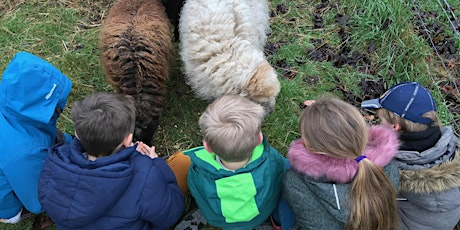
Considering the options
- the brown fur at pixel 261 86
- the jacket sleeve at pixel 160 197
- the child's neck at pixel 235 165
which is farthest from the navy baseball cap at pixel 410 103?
the jacket sleeve at pixel 160 197

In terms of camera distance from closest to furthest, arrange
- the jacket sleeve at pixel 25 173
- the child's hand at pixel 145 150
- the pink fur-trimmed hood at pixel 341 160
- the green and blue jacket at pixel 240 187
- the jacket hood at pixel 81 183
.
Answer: the jacket hood at pixel 81 183 → the pink fur-trimmed hood at pixel 341 160 → the green and blue jacket at pixel 240 187 → the jacket sleeve at pixel 25 173 → the child's hand at pixel 145 150

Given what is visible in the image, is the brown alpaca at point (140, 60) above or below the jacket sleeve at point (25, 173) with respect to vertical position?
above

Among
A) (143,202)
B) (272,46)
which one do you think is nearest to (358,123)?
(143,202)

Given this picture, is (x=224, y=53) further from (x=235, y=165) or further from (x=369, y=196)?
(x=369, y=196)

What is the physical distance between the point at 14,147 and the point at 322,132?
205 cm

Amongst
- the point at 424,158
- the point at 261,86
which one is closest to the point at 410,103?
the point at 424,158

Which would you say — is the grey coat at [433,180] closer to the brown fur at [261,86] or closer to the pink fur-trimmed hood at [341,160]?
the pink fur-trimmed hood at [341,160]

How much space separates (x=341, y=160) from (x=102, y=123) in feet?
4.86

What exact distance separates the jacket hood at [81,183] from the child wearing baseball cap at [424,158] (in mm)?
1865

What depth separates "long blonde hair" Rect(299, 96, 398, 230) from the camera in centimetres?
241

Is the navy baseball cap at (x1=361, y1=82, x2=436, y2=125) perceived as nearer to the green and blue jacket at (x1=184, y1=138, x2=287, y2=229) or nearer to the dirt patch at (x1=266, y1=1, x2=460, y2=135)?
the green and blue jacket at (x1=184, y1=138, x2=287, y2=229)

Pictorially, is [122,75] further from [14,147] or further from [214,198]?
[214,198]

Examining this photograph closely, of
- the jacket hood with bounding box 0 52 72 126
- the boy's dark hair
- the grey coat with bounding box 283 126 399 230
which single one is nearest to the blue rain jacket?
the jacket hood with bounding box 0 52 72 126

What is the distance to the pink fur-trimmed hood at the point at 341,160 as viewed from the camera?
2.46m
